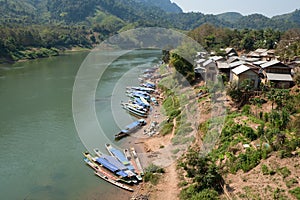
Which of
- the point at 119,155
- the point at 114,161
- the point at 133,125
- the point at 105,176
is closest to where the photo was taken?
the point at 105,176

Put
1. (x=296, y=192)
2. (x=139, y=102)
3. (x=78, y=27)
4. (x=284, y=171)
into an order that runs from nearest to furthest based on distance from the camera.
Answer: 1. (x=296, y=192)
2. (x=284, y=171)
3. (x=139, y=102)
4. (x=78, y=27)

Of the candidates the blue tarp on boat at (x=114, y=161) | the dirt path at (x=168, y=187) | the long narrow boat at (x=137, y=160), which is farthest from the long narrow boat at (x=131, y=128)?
the dirt path at (x=168, y=187)

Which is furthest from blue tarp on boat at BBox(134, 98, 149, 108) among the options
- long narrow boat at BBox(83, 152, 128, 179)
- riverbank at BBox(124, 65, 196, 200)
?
long narrow boat at BBox(83, 152, 128, 179)

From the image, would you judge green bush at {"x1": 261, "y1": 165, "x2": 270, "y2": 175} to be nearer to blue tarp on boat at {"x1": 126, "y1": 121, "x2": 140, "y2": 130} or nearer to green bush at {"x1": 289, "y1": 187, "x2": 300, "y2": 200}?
green bush at {"x1": 289, "y1": 187, "x2": 300, "y2": 200}

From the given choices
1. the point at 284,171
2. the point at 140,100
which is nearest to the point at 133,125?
the point at 140,100

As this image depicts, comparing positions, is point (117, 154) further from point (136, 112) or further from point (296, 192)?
point (296, 192)

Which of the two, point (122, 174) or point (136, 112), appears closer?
point (122, 174)

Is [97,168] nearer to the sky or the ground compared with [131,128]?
nearer to the ground
